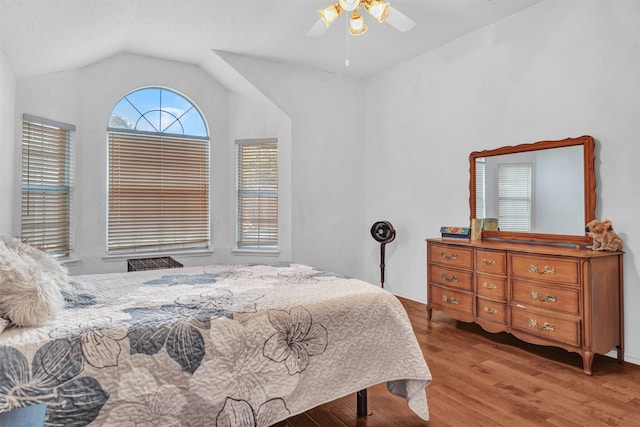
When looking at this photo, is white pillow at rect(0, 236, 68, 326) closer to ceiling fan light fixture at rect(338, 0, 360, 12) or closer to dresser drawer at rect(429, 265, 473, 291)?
ceiling fan light fixture at rect(338, 0, 360, 12)

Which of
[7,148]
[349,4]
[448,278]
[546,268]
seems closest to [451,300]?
[448,278]

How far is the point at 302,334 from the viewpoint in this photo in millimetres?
1665

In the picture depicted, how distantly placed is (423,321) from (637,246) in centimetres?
186

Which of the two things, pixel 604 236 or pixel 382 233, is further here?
pixel 382 233

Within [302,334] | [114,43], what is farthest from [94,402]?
[114,43]

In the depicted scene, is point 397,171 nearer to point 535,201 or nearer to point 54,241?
point 535,201

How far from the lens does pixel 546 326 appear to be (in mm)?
2791

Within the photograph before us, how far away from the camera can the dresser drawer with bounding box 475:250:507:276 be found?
3.11m

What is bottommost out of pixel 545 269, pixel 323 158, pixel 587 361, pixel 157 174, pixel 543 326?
pixel 587 361

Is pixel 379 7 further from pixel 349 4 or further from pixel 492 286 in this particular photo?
pixel 492 286

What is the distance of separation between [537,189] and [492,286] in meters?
0.96

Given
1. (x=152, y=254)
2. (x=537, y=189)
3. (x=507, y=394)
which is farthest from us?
(x=152, y=254)

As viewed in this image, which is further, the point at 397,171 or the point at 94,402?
the point at 397,171

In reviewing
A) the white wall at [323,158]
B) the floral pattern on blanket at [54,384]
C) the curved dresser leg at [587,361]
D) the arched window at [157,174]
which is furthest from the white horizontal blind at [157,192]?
the curved dresser leg at [587,361]
